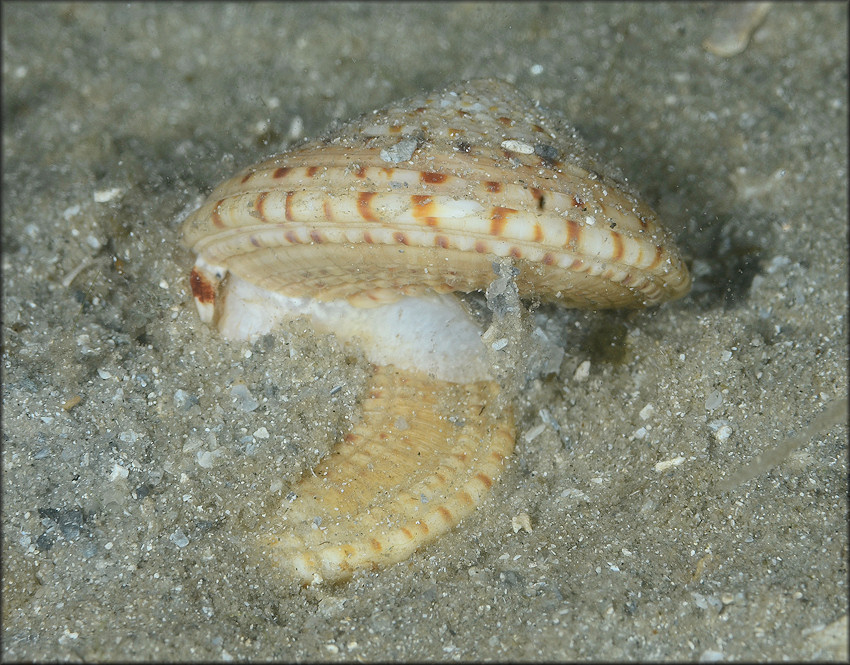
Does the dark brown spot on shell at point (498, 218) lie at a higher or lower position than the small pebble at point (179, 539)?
higher

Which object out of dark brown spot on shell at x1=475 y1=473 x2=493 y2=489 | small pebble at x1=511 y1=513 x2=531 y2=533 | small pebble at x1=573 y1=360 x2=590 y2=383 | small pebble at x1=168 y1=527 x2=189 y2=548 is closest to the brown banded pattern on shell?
small pebble at x1=573 y1=360 x2=590 y2=383

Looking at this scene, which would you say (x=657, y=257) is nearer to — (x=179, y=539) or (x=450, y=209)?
(x=450, y=209)

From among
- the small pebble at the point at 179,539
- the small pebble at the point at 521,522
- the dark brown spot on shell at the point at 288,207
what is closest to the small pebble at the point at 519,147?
the dark brown spot on shell at the point at 288,207

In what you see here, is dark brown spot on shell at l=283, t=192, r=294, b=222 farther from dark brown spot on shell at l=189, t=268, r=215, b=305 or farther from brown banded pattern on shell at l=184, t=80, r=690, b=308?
dark brown spot on shell at l=189, t=268, r=215, b=305

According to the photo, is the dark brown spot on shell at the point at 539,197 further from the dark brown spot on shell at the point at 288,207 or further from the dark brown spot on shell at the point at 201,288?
the dark brown spot on shell at the point at 201,288

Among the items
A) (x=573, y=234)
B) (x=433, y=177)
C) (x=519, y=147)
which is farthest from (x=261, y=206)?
(x=573, y=234)

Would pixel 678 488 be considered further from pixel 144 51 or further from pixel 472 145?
pixel 144 51

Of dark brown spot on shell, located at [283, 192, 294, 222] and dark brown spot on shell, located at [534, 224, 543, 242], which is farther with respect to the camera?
dark brown spot on shell, located at [283, 192, 294, 222]

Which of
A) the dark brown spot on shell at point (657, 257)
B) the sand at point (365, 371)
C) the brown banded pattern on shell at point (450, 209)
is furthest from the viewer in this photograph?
the dark brown spot on shell at point (657, 257)
